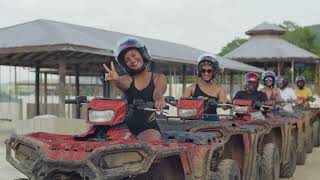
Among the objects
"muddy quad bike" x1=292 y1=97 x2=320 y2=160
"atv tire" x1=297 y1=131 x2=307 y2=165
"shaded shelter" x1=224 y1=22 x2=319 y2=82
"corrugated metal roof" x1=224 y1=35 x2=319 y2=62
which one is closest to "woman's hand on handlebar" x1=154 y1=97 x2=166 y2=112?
"muddy quad bike" x1=292 y1=97 x2=320 y2=160

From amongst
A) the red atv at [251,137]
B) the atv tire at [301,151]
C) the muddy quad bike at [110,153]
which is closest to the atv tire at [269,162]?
the red atv at [251,137]

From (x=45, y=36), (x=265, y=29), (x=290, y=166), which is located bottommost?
(x=290, y=166)

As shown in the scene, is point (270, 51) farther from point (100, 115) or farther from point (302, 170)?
point (100, 115)

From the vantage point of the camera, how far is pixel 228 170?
5.75 metres

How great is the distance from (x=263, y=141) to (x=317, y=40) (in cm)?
7994

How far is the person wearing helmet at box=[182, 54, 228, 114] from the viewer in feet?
25.6

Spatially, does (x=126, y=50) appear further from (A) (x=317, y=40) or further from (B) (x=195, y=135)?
(A) (x=317, y=40)

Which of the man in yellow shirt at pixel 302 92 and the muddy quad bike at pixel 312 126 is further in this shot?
the man in yellow shirt at pixel 302 92

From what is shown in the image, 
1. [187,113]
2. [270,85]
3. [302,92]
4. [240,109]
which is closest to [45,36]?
[270,85]

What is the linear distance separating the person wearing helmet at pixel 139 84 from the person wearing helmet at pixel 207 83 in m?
2.41

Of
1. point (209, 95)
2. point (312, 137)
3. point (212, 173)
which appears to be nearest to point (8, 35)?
point (312, 137)

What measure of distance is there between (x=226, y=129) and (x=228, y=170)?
20.5 inches

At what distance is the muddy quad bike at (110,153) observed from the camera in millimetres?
4113

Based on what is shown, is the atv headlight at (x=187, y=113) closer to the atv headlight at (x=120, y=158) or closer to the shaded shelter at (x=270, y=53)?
the atv headlight at (x=120, y=158)
